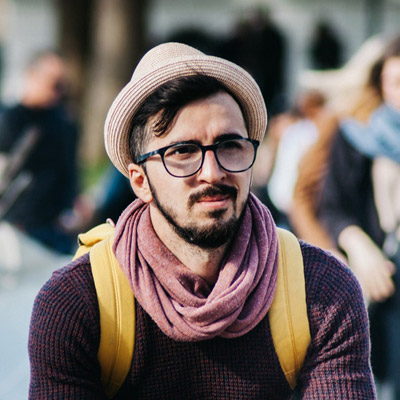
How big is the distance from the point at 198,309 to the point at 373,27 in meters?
17.8

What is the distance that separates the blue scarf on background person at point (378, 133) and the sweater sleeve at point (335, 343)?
1.94m

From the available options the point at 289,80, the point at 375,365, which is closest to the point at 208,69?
the point at 375,365

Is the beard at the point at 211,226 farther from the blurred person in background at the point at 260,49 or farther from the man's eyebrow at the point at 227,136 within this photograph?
the blurred person in background at the point at 260,49

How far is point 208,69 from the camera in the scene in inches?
91.7

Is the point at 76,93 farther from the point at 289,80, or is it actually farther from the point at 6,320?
the point at 6,320

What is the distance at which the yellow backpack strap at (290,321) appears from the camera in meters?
2.29

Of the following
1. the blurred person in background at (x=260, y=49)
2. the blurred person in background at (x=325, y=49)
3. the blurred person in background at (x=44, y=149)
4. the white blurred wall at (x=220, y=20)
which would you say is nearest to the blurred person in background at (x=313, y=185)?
the blurred person in background at (x=44, y=149)

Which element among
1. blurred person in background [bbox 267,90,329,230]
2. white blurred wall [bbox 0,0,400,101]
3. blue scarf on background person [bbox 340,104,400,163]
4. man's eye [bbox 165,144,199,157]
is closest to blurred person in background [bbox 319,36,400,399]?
blue scarf on background person [bbox 340,104,400,163]

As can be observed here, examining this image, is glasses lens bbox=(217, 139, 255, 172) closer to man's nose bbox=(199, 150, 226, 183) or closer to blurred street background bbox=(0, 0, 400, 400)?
man's nose bbox=(199, 150, 226, 183)

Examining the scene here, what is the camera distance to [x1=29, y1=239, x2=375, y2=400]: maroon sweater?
88.6 inches

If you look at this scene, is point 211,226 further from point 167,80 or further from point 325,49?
point 325,49

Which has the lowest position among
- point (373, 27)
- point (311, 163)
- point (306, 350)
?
point (306, 350)

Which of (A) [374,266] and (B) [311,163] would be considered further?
(B) [311,163]

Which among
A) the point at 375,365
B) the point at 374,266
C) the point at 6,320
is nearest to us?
the point at 374,266
